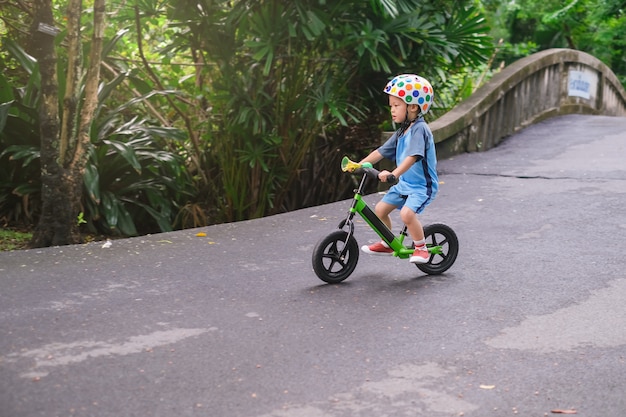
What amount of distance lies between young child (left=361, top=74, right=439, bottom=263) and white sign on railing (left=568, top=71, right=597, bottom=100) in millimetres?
11145

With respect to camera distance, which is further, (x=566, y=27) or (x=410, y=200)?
(x=566, y=27)

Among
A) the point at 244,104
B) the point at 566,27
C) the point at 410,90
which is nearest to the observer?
the point at 410,90

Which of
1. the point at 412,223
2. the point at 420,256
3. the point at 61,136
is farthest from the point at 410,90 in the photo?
the point at 61,136

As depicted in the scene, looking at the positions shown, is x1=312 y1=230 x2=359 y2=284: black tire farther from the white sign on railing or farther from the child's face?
the white sign on railing

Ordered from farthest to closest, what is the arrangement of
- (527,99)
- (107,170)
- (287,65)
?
1. (527,99)
2. (287,65)
3. (107,170)

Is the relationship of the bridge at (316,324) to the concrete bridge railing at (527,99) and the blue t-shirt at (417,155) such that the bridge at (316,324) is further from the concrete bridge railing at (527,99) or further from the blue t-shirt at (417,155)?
the concrete bridge railing at (527,99)

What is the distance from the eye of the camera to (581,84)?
659 inches

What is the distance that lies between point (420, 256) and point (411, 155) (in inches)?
28.0

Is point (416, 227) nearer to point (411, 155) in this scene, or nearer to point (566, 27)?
point (411, 155)

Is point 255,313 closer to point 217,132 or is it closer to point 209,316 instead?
point 209,316

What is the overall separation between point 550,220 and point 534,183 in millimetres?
1845

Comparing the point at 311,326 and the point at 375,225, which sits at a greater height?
the point at 375,225

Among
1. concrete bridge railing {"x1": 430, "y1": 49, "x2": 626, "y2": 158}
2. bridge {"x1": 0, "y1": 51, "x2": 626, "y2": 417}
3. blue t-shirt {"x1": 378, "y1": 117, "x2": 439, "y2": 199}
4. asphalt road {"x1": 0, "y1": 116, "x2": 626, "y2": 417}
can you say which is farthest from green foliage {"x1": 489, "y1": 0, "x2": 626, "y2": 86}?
blue t-shirt {"x1": 378, "y1": 117, "x2": 439, "y2": 199}

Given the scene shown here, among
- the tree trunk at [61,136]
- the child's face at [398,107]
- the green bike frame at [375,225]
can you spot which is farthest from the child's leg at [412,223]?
the tree trunk at [61,136]
